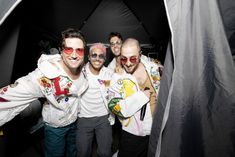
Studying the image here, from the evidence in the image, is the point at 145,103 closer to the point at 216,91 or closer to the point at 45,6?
the point at 216,91

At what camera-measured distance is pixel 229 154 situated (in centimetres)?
119

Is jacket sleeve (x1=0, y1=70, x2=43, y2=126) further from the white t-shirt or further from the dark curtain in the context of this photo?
the dark curtain

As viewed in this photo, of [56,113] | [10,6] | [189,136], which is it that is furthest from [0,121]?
[189,136]

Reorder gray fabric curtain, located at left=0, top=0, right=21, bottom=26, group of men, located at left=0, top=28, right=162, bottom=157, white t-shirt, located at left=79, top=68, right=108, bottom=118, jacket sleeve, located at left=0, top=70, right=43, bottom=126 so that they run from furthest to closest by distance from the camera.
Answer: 1. white t-shirt, located at left=79, top=68, right=108, bottom=118
2. group of men, located at left=0, top=28, right=162, bottom=157
3. jacket sleeve, located at left=0, top=70, right=43, bottom=126
4. gray fabric curtain, located at left=0, top=0, right=21, bottom=26

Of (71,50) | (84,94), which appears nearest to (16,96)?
(71,50)

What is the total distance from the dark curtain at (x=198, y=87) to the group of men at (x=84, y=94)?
1.68 ft

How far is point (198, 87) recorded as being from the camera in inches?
45.7

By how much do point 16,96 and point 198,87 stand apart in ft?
4.34

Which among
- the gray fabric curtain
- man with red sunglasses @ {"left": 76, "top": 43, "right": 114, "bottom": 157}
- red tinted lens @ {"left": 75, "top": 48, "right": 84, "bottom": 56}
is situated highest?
the gray fabric curtain

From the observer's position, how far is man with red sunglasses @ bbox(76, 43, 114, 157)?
215cm

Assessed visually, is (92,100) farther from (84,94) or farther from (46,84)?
(46,84)

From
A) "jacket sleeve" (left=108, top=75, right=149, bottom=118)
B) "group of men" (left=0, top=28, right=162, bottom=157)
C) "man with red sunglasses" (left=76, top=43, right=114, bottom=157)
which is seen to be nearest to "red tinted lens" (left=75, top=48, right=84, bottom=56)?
"group of men" (left=0, top=28, right=162, bottom=157)

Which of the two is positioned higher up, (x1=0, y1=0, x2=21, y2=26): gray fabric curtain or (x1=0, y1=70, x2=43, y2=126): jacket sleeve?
(x1=0, y1=0, x2=21, y2=26): gray fabric curtain

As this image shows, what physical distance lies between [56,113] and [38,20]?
1.91 meters
